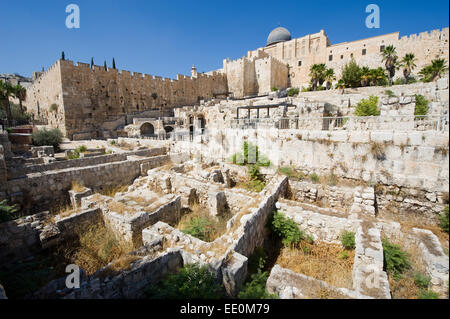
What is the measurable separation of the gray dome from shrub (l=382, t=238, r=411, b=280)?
52315 millimetres

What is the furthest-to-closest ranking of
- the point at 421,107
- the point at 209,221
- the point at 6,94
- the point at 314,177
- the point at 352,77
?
1. the point at 6,94
2. the point at 352,77
3. the point at 421,107
4. the point at 314,177
5. the point at 209,221

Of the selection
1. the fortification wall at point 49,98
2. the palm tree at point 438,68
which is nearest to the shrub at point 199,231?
the fortification wall at point 49,98

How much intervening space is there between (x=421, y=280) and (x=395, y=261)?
1.94 ft

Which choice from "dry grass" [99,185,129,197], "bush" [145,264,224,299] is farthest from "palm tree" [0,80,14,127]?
"bush" [145,264,224,299]

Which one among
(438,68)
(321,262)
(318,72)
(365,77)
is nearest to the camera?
(321,262)

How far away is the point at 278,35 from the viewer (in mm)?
46594

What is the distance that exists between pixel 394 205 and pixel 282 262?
4567 millimetres

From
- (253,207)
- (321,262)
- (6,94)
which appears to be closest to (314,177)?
(253,207)

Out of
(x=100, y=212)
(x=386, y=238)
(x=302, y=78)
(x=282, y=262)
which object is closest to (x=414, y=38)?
(x=302, y=78)

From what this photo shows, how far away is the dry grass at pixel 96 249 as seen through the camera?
4.86 meters

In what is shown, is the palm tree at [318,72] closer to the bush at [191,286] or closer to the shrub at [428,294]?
the shrub at [428,294]

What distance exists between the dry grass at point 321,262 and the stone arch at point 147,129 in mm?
24197

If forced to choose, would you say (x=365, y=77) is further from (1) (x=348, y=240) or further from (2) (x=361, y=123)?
(1) (x=348, y=240)

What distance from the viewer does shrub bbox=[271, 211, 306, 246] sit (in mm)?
5527
